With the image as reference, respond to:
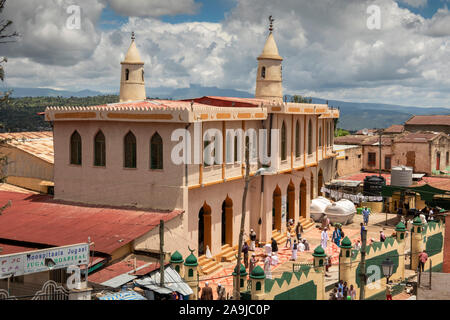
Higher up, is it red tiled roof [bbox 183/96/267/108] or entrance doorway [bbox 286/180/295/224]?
red tiled roof [bbox 183/96/267/108]

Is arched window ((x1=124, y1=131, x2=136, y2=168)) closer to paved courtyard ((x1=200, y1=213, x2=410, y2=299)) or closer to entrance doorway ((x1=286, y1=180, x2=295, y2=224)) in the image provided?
paved courtyard ((x1=200, y1=213, x2=410, y2=299))

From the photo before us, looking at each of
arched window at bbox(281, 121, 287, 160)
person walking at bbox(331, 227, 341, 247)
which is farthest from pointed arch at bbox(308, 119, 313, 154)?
person walking at bbox(331, 227, 341, 247)

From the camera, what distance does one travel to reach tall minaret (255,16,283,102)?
37.2m

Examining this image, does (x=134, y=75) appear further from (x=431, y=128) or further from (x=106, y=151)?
(x=431, y=128)

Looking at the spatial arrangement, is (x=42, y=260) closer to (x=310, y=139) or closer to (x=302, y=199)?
(x=310, y=139)

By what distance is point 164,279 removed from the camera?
18203 mm

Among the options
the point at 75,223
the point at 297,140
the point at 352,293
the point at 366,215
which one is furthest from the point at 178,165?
the point at 366,215

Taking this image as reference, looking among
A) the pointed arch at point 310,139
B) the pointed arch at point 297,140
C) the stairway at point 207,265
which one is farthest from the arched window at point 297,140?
the stairway at point 207,265

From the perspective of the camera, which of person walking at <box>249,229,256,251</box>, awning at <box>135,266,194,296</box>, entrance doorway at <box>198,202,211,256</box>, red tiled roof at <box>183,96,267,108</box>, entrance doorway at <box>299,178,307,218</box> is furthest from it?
entrance doorway at <box>299,178,307,218</box>

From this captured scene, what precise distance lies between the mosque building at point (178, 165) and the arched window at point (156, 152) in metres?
0.04

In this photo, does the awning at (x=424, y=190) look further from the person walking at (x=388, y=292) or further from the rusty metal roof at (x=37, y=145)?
the rusty metal roof at (x=37, y=145)

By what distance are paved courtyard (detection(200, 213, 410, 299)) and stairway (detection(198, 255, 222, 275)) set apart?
0.20 m

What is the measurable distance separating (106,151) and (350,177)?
105 feet

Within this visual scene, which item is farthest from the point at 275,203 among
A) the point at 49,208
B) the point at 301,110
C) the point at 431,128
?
the point at 431,128
